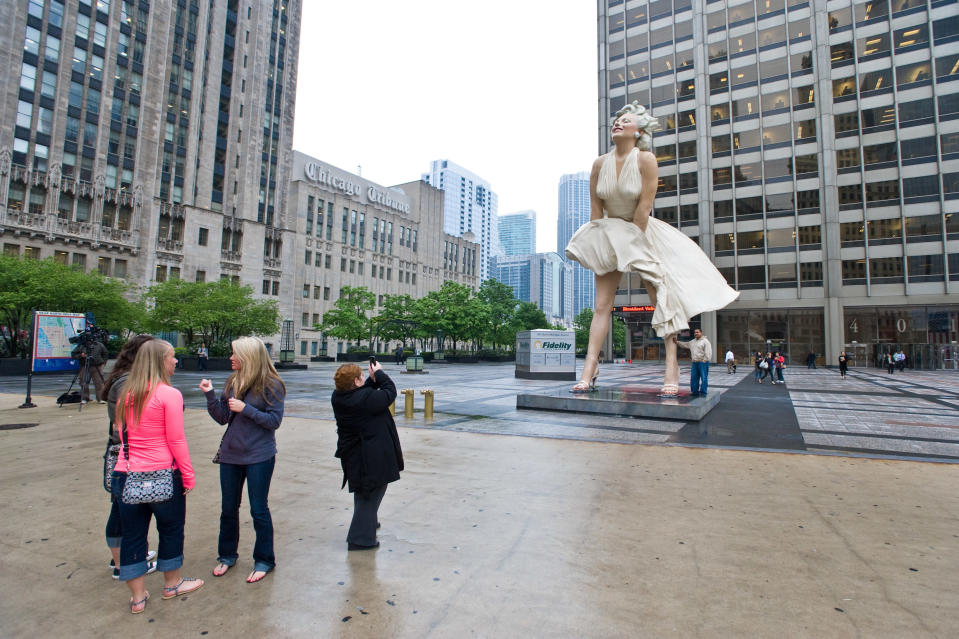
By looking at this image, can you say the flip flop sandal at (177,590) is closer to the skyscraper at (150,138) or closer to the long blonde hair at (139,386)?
the long blonde hair at (139,386)

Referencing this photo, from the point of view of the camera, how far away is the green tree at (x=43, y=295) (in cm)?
2577

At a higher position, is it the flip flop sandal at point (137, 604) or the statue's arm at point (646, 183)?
the statue's arm at point (646, 183)

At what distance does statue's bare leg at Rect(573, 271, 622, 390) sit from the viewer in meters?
13.4

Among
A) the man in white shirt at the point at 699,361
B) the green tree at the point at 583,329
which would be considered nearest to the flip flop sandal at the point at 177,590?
the man in white shirt at the point at 699,361

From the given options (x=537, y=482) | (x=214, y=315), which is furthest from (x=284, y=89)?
(x=537, y=482)

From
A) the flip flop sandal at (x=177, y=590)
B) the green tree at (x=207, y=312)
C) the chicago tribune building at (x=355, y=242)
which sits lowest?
the flip flop sandal at (x=177, y=590)

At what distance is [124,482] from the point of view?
3295 millimetres

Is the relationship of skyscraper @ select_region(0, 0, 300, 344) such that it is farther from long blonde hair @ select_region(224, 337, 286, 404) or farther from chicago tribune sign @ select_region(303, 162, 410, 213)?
long blonde hair @ select_region(224, 337, 286, 404)

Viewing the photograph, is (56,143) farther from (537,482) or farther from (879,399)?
(879,399)

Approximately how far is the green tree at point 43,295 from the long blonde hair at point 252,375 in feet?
97.2

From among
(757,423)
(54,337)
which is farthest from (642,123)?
(54,337)

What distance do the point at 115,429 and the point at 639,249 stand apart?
12130 mm

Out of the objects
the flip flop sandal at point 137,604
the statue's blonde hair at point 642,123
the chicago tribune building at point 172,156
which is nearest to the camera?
the flip flop sandal at point 137,604

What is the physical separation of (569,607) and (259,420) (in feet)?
8.45
